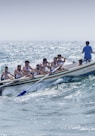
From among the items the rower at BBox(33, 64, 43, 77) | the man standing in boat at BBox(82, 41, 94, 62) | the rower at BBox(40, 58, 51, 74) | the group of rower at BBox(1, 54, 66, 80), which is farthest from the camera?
the man standing in boat at BBox(82, 41, 94, 62)

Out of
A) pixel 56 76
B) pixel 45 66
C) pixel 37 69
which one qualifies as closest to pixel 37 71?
pixel 37 69

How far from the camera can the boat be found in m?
18.5

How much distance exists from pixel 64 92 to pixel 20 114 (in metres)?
4.88

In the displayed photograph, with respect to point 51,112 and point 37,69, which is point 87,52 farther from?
point 51,112

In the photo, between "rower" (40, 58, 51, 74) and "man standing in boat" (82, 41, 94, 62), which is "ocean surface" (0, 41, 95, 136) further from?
"man standing in boat" (82, 41, 94, 62)

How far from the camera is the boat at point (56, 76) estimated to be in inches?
728

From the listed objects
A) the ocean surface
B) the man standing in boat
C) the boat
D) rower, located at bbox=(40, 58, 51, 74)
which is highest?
the man standing in boat

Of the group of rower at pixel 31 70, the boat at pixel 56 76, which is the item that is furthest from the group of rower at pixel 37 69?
the boat at pixel 56 76

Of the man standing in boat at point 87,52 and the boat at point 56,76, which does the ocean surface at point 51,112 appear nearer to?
the boat at point 56,76

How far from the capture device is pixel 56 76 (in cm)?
1969

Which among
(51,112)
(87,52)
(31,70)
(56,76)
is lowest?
(51,112)

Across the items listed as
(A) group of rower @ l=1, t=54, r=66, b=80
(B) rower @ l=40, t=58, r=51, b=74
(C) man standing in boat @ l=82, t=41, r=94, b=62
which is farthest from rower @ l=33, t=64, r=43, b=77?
(C) man standing in boat @ l=82, t=41, r=94, b=62

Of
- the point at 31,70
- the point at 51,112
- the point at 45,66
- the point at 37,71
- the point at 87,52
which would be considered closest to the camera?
the point at 51,112

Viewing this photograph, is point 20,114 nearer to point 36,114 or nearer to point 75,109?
point 36,114
